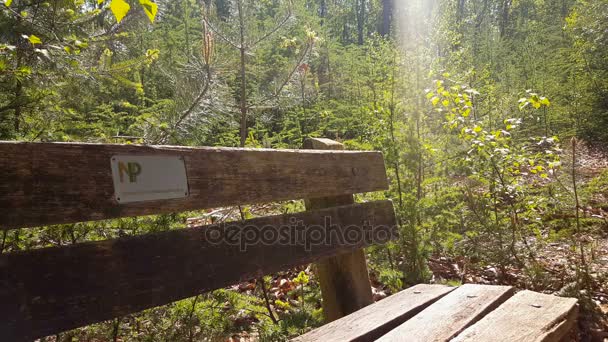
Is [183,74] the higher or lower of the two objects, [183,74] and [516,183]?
the higher

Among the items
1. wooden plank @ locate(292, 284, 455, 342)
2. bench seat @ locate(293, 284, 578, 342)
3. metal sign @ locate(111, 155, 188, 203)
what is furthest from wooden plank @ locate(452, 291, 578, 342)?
metal sign @ locate(111, 155, 188, 203)

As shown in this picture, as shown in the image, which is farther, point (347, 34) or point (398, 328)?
point (347, 34)

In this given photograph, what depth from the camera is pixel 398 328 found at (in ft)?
4.54

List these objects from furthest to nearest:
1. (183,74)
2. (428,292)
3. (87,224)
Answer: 1. (183,74)
2. (87,224)
3. (428,292)

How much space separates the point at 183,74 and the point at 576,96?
32.4 ft

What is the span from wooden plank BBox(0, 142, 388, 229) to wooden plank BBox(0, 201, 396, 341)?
3.7 inches

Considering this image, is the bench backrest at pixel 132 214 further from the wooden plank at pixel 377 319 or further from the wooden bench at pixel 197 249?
the wooden plank at pixel 377 319

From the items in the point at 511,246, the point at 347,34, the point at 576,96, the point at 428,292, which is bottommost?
the point at 511,246

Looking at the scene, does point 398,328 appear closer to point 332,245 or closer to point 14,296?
point 332,245

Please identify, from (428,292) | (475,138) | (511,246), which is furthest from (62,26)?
(511,246)

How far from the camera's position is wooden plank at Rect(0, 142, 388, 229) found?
1.04 m

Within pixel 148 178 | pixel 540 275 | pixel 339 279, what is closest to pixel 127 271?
pixel 148 178

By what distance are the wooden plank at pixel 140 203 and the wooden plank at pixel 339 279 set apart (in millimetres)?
120

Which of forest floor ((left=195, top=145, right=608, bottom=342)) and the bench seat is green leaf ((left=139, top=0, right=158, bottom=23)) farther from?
forest floor ((left=195, top=145, right=608, bottom=342))
